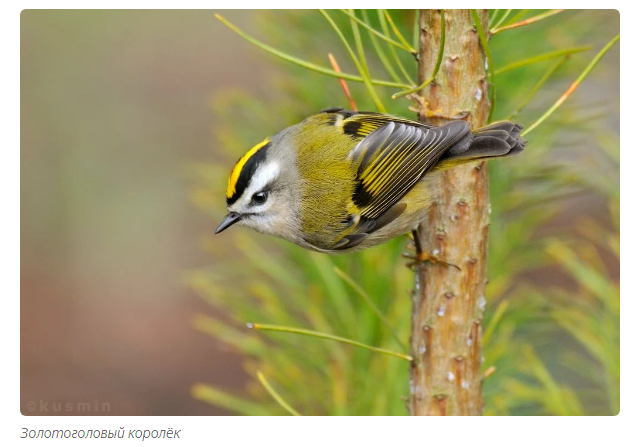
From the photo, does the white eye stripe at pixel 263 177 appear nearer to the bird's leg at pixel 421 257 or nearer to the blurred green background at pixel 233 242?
the blurred green background at pixel 233 242

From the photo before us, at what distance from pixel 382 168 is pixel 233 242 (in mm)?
536

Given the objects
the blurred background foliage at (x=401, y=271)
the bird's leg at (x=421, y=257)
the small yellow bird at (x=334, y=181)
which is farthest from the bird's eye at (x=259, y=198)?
the bird's leg at (x=421, y=257)

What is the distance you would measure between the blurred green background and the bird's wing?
13cm

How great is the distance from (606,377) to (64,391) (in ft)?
8.84

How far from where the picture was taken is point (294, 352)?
192cm

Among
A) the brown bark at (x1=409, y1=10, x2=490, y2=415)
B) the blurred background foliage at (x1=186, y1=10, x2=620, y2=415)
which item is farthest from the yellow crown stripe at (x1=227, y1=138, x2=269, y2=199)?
the brown bark at (x1=409, y1=10, x2=490, y2=415)

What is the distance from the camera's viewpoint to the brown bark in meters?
1.37

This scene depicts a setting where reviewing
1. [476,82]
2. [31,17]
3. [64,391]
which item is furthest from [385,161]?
[31,17]

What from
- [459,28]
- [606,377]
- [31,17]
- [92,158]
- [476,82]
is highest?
[31,17]

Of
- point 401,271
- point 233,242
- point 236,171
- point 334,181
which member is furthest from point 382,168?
point 233,242

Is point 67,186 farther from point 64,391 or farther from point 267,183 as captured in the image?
point 267,183

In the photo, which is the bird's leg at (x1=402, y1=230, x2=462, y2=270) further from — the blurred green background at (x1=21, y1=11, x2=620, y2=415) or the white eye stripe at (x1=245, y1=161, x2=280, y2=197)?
the white eye stripe at (x1=245, y1=161, x2=280, y2=197)

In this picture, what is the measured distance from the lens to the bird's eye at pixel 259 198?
1792 mm

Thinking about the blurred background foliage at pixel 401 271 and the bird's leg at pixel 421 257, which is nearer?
the bird's leg at pixel 421 257
